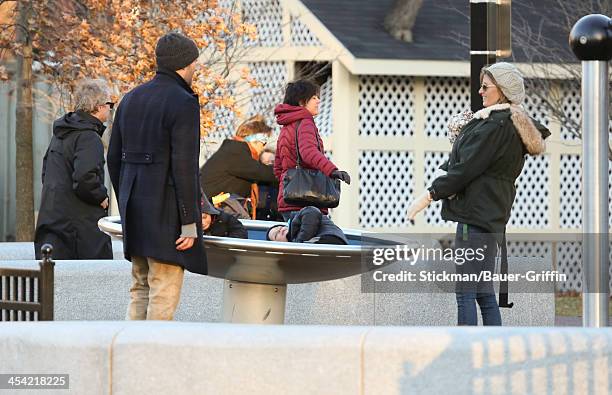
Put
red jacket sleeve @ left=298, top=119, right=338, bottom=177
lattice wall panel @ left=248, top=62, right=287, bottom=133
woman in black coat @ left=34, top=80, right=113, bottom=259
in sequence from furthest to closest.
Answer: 1. lattice wall panel @ left=248, top=62, right=287, bottom=133
2. woman in black coat @ left=34, top=80, right=113, bottom=259
3. red jacket sleeve @ left=298, top=119, right=338, bottom=177

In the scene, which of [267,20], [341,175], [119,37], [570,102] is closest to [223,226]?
[341,175]

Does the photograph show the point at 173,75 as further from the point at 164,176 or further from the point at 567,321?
the point at 567,321

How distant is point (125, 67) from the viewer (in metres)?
14.2

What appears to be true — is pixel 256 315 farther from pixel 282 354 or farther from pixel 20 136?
pixel 20 136

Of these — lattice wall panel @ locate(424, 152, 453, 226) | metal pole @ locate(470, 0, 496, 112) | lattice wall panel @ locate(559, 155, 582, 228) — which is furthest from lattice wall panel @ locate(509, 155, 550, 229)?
metal pole @ locate(470, 0, 496, 112)

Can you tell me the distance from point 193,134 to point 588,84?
1.96 meters

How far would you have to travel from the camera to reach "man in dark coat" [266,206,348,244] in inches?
322

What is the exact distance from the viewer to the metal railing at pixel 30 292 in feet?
22.1

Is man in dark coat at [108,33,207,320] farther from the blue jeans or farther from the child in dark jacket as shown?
the blue jeans

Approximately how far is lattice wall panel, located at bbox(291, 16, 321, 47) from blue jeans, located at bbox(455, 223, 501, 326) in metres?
11.5

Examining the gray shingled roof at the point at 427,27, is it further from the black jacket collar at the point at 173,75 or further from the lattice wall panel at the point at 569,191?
the black jacket collar at the point at 173,75

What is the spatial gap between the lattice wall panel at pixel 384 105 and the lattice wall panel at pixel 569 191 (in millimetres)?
2234

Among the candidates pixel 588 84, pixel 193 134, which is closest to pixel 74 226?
pixel 193 134

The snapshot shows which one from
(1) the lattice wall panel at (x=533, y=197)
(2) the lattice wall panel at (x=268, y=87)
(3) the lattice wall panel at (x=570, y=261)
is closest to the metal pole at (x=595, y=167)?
(2) the lattice wall panel at (x=268, y=87)
